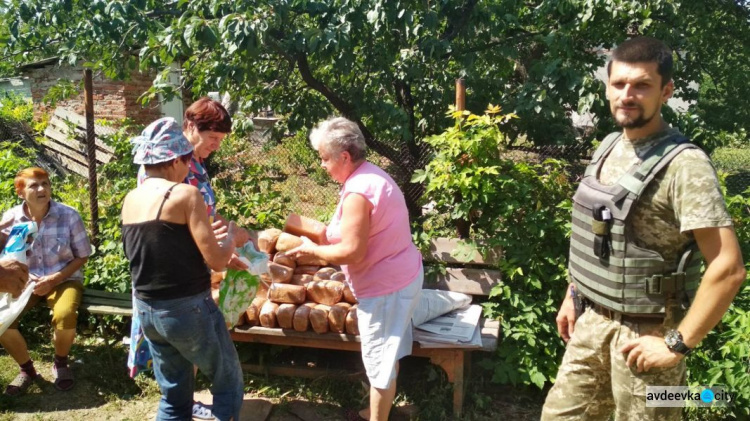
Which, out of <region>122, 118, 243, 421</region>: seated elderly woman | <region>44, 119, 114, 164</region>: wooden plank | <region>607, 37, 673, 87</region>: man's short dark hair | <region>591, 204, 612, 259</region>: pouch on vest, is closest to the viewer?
<region>607, 37, 673, 87</region>: man's short dark hair

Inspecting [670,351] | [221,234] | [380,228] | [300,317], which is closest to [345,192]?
[380,228]

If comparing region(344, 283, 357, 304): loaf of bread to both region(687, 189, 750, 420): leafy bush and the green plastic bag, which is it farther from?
region(687, 189, 750, 420): leafy bush

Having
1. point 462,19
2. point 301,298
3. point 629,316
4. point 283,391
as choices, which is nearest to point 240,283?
point 301,298

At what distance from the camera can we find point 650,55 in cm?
213

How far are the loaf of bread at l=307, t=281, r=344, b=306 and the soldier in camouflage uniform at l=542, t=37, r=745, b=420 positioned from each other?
1.73 meters

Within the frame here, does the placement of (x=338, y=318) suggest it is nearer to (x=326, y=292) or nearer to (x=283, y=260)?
(x=326, y=292)

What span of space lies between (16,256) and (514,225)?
314cm

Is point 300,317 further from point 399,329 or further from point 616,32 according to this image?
point 616,32

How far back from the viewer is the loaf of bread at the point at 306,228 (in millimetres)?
3686

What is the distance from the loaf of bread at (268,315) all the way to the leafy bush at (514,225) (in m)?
1.25

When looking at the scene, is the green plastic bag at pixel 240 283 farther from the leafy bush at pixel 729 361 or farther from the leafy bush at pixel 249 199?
the leafy bush at pixel 729 361

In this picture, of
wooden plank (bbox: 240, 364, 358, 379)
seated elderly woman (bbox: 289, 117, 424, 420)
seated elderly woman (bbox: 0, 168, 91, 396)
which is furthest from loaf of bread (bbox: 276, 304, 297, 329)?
seated elderly woman (bbox: 0, 168, 91, 396)

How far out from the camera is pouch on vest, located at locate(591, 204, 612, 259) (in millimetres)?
2246

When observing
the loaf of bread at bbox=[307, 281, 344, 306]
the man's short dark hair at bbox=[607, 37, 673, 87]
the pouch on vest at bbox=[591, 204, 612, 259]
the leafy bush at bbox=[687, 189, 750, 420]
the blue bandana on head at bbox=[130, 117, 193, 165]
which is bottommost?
the leafy bush at bbox=[687, 189, 750, 420]
